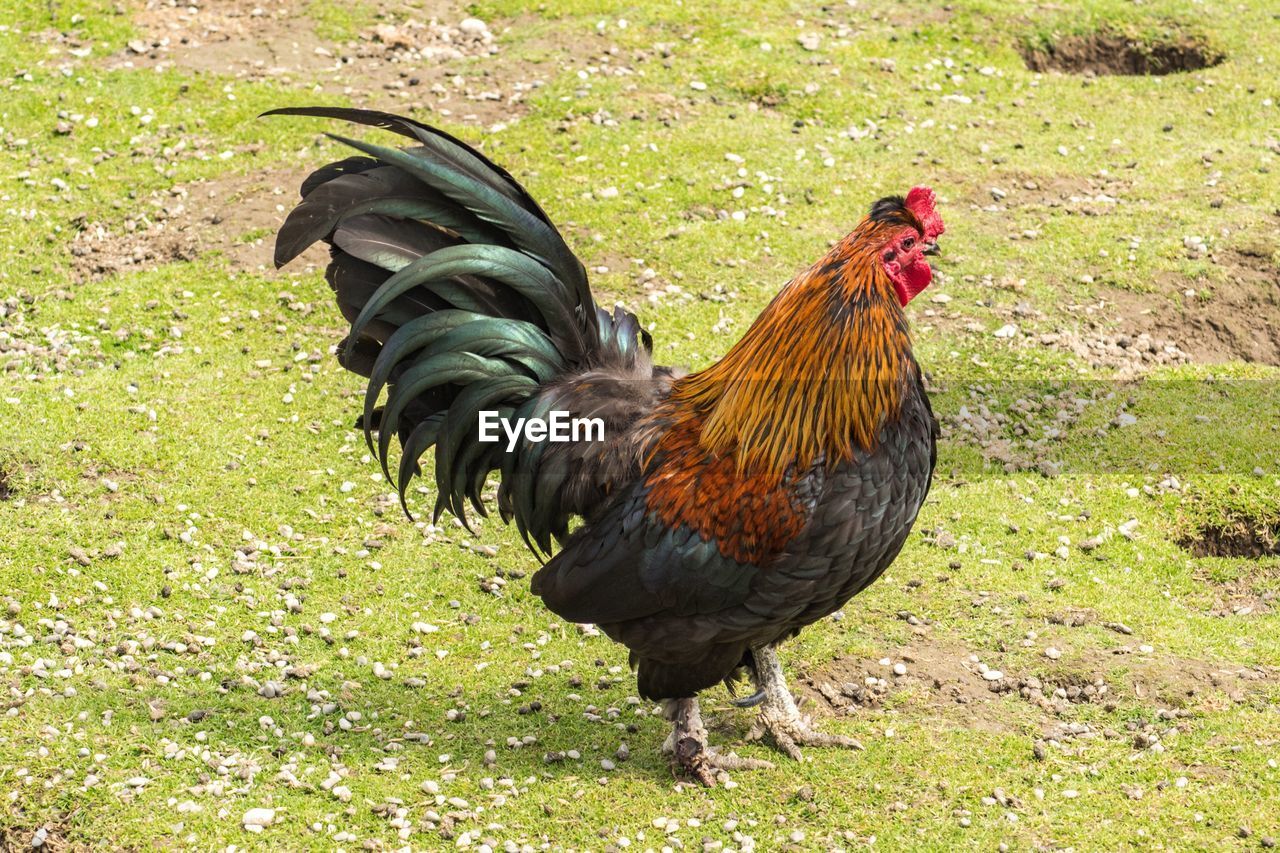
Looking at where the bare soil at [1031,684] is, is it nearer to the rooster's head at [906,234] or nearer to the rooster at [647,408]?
the rooster at [647,408]

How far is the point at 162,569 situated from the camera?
775cm

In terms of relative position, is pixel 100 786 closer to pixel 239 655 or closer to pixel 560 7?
pixel 239 655

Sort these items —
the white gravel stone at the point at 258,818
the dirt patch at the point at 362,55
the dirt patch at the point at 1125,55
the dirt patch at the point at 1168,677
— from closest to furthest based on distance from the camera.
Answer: the white gravel stone at the point at 258,818 < the dirt patch at the point at 1168,677 < the dirt patch at the point at 362,55 < the dirt patch at the point at 1125,55

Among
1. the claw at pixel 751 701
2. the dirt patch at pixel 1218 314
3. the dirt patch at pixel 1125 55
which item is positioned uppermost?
the dirt patch at pixel 1125 55

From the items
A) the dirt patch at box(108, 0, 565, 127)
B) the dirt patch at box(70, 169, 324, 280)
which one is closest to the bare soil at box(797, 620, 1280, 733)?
the dirt patch at box(70, 169, 324, 280)

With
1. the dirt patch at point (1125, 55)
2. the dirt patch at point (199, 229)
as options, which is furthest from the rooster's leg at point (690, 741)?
the dirt patch at point (1125, 55)

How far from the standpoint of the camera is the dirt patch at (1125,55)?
45.8ft

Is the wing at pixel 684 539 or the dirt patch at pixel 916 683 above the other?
the wing at pixel 684 539

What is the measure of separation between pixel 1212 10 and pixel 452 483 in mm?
11902

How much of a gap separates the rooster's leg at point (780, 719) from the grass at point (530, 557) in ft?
0.34

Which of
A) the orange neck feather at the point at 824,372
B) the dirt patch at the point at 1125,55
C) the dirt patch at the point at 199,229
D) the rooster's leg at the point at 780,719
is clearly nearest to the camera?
the orange neck feather at the point at 824,372

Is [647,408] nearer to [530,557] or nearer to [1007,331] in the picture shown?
[530,557]

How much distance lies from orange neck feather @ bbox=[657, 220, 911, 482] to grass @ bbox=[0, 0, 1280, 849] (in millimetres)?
1758

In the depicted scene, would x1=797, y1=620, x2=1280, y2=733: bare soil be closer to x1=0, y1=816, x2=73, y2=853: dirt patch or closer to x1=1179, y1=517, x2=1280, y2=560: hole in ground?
x1=1179, y1=517, x2=1280, y2=560: hole in ground
